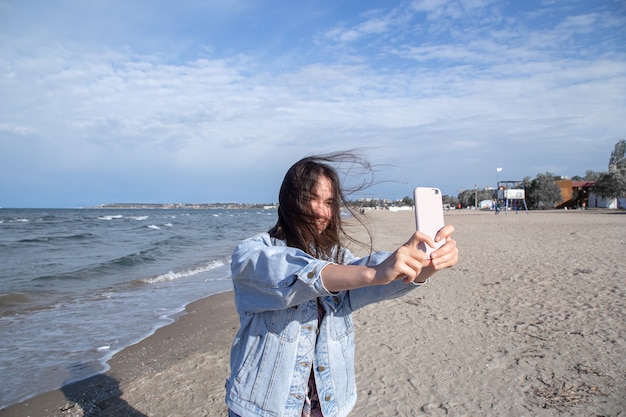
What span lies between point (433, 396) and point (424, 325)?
2183 mm

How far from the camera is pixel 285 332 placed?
1.63 metres

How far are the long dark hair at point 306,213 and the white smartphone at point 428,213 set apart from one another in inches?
20.4

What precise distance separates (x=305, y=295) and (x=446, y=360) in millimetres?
3879

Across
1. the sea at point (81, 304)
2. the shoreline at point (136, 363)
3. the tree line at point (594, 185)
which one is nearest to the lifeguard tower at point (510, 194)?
the tree line at point (594, 185)

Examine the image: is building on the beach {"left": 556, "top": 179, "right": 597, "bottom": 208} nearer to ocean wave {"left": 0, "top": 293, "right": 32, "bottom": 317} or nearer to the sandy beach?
the sandy beach

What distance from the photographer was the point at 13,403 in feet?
14.6

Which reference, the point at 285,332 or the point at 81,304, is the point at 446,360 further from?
the point at 81,304

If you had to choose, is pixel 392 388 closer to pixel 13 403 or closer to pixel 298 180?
pixel 298 180

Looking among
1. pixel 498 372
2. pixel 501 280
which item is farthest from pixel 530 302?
pixel 498 372

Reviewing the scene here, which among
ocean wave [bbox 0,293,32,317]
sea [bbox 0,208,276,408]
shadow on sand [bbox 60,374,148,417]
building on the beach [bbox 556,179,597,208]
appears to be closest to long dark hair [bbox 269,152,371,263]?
shadow on sand [bbox 60,374,148,417]

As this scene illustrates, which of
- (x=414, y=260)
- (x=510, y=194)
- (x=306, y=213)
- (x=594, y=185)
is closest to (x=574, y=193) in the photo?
(x=594, y=185)

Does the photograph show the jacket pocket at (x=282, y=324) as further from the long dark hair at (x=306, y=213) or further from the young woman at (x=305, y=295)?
the long dark hair at (x=306, y=213)

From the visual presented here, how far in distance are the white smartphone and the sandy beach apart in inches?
34.1

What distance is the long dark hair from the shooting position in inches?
69.9
